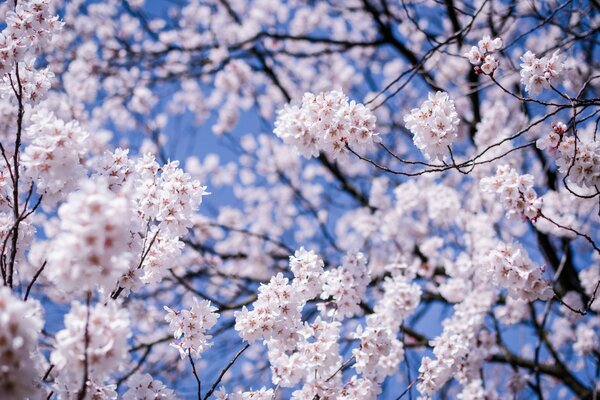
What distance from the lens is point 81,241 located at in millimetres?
1676

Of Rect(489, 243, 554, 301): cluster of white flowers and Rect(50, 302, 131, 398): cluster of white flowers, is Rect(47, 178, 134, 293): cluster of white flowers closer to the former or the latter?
Rect(50, 302, 131, 398): cluster of white flowers

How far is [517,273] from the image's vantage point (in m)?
3.21

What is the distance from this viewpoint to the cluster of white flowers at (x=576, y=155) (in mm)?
2844

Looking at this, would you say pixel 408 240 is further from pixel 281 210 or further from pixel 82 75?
pixel 82 75

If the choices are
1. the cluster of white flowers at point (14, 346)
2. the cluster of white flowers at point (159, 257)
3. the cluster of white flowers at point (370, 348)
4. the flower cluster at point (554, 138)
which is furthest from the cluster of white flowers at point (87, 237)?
the flower cluster at point (554, 138)

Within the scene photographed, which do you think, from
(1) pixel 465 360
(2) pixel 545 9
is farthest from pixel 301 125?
(2) pixel 545 9

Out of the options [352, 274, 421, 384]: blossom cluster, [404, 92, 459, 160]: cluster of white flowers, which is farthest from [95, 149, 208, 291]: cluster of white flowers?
[352, 274, 421, 384]: blossom cluster

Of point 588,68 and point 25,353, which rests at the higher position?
point 588,68

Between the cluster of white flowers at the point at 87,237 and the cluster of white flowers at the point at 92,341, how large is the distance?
0.17 meters

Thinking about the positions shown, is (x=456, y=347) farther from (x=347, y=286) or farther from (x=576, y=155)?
(x=576, y=155)

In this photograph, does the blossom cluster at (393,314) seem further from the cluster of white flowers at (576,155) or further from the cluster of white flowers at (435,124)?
the cluster of white flowers at (576,155)

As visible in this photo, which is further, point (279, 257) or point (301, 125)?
point (279, 257)

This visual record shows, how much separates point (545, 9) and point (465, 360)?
3.80 metres

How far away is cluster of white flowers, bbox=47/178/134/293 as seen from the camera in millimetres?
1677
